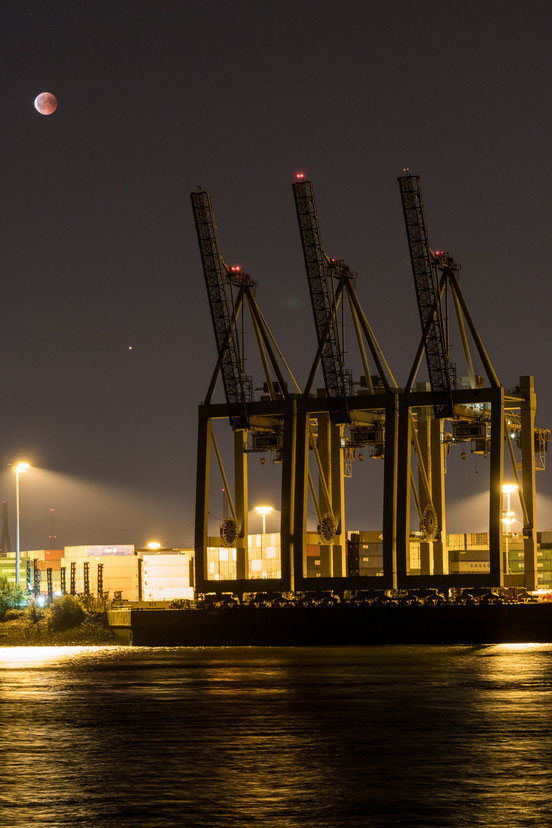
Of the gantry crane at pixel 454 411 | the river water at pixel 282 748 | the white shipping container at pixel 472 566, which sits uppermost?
the gantry crane at pixel 454 411

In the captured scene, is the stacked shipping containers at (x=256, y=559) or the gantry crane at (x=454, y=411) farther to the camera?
the stacked shipping containers at (x=256, y=559)

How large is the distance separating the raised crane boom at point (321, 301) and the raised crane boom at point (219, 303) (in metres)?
6.62

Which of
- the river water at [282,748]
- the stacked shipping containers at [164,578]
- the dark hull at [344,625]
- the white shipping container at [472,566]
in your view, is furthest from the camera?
the white shipping container at [472,566]

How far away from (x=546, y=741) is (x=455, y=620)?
59.0 metres

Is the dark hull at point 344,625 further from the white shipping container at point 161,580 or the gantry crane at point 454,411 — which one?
the white shipping container at point 161,580

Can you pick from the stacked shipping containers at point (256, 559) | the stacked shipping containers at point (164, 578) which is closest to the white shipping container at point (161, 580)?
the stacked shipping containers at point (164, 578)

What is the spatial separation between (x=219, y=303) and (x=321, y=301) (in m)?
8.10

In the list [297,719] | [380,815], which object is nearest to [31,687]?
[297,719]

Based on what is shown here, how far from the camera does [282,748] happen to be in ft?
101

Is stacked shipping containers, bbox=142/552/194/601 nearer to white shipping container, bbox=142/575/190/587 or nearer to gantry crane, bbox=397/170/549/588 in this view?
white shipping container, bbox=142/575/190/587

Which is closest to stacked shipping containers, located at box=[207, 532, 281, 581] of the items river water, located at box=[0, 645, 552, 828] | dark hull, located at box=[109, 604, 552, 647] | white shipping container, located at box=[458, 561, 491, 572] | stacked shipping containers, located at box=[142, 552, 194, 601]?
stacked shipping containers, located at box=[142, 552, 194, 601]

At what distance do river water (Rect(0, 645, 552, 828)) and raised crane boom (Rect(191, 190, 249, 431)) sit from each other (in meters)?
38.7

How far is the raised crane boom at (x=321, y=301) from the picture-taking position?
96625 millimetres

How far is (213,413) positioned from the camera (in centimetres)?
10056
